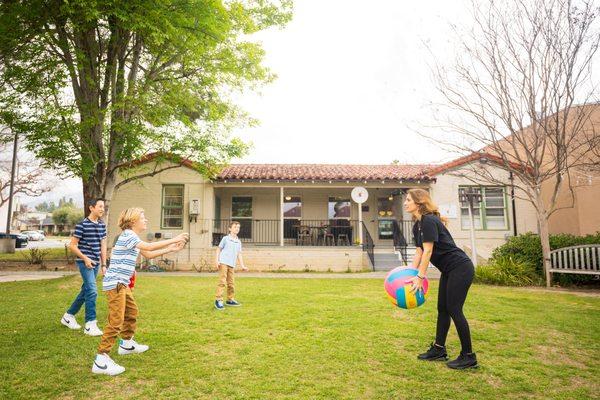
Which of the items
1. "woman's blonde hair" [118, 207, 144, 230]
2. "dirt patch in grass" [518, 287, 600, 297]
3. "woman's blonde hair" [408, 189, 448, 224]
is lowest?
"dirt patch in grass" [518, 287, 600, 297]

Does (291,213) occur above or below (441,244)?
above

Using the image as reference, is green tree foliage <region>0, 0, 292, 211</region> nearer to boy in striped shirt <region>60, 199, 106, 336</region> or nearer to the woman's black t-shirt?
boy in striped shirt <region>60, 199, 106, 336</region>

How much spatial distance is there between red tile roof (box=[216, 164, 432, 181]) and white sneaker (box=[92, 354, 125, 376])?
12888 millimetres

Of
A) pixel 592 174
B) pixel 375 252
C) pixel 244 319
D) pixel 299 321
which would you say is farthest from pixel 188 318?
pixel 592 174

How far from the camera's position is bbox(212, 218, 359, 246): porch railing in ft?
54.5

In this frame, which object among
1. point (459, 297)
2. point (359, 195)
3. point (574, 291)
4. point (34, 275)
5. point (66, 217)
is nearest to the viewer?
point (459, 297)

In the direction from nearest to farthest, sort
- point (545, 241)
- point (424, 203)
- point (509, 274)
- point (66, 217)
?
1. point (424, 203)
2. point (545, 241)
3. point (509, 274)
4. point (66, 217)

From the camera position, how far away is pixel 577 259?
9820 mm

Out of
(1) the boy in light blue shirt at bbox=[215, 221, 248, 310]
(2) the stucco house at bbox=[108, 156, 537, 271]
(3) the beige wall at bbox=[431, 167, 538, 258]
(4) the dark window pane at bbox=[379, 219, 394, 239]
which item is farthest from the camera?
(4) the dark window pane at bbox=[379, 219, 394, 239]

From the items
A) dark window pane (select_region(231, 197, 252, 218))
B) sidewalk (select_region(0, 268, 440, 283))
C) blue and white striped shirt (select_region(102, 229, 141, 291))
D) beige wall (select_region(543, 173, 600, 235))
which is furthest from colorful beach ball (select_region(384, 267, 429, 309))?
dark window pane (select_region(231, 197, 252, 218))

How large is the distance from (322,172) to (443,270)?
1375 cm

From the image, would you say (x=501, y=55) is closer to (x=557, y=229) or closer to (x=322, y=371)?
(x=557, y=229)

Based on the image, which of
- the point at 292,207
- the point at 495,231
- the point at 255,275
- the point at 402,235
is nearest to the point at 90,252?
the point at 255,275

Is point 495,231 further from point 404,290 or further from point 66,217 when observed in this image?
point 66,217
